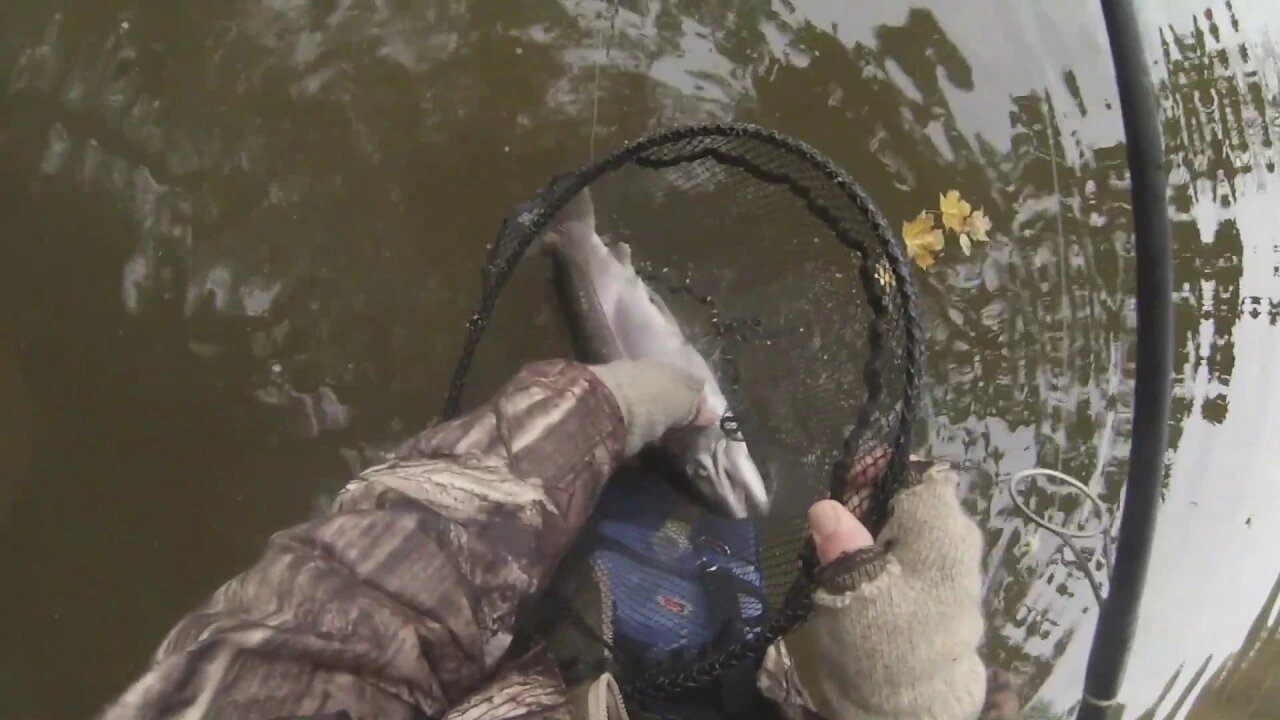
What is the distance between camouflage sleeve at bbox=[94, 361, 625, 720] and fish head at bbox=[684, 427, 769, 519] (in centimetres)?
36

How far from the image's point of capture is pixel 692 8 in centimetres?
185

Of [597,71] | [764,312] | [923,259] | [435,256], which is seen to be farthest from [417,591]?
[923,259]

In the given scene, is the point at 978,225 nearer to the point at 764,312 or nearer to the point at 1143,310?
the point at 764,312

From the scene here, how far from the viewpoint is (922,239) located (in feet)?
6.21

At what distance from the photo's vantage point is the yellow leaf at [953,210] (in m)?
1.92

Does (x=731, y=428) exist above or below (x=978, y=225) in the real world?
below

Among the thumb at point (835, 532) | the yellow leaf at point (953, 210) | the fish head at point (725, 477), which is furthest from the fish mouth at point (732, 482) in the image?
the yellow leaf at point (953, 210)

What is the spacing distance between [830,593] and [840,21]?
1547 mm

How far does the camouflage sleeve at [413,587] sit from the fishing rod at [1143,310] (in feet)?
1.71

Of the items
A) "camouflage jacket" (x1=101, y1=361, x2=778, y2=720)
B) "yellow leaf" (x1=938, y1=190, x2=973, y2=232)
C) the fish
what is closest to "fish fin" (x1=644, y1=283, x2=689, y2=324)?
the fish

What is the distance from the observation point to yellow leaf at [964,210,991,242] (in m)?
1.93

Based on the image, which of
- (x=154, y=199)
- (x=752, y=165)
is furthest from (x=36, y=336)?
(x=752, y=165)

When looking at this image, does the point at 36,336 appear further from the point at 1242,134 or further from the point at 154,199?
the point at 1242,134

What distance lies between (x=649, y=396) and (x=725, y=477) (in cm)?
27
